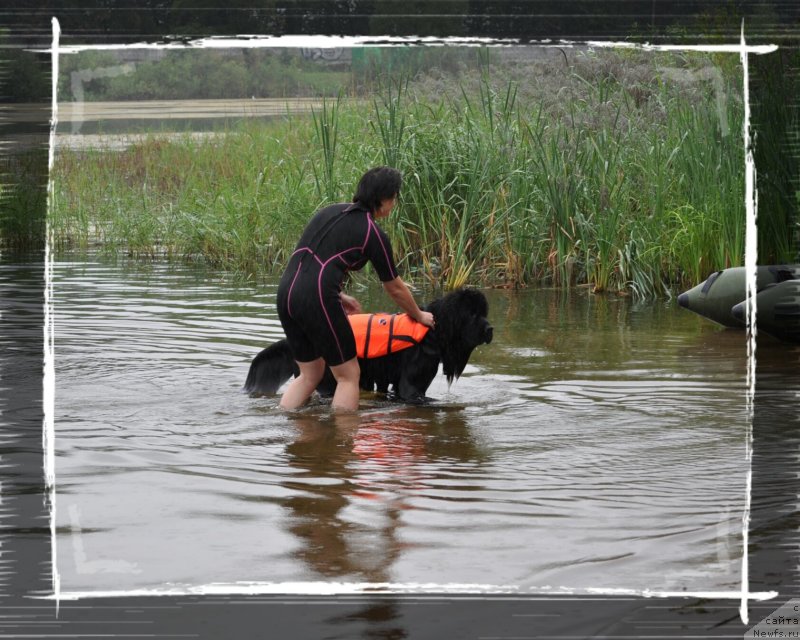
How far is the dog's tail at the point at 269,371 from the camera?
8.16 meters

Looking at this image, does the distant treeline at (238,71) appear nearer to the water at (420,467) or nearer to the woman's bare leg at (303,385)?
the water at (420,467)

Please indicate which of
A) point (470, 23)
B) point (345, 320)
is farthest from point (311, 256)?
point (470, 23)

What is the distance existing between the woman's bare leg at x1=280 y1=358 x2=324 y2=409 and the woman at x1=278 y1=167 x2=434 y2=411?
14 cm

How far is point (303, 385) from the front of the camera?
7.78 m

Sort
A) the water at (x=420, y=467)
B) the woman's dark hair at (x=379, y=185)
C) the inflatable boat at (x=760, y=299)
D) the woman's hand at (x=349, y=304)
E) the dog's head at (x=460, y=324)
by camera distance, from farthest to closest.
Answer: the inflatable boat at (x=760, y=299), the dog's head at (x=460, y=324), the woman's hand at (x=349, y=304), the woman's dark hair at (x=379, y=185), the water at (x=420, y=467)

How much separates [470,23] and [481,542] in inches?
147

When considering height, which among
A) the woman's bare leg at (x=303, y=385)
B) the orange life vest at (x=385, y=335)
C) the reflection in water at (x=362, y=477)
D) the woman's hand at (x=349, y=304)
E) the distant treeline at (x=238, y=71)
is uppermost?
the distant treeline at (x=238, y=71)

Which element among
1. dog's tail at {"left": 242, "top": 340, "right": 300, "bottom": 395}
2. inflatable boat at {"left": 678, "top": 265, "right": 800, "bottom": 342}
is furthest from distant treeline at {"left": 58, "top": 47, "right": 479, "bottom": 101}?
dog's tail at {"left": 242, "top": 340, "right": 300, "bottom": 395}

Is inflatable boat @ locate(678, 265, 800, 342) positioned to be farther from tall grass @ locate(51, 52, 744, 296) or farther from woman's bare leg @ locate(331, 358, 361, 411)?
woman's bare leg @ locate(331, 358, 361, 411)

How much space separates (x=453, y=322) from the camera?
7.89 metres

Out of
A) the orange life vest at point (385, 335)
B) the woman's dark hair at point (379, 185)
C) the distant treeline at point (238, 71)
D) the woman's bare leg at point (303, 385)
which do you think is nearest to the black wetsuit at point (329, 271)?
the woman's dark hair at point (379, 185)

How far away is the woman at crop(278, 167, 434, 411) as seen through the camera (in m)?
7.41

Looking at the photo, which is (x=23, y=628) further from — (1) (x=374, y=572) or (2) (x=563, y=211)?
(2) (x=563, y=211)

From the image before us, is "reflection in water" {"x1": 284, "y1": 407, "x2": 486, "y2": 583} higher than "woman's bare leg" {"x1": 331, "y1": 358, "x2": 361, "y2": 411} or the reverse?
the reverse
